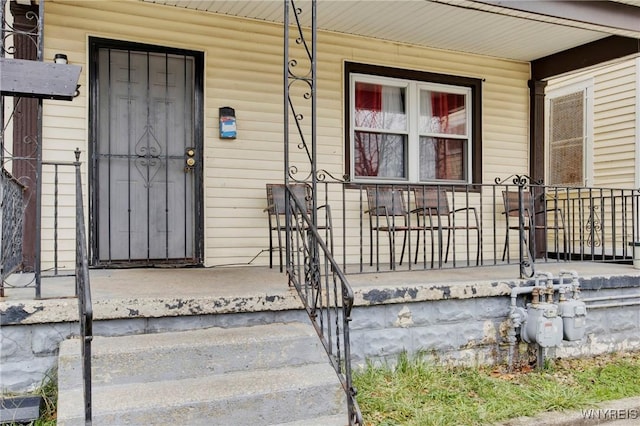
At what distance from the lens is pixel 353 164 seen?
5398 millimetres

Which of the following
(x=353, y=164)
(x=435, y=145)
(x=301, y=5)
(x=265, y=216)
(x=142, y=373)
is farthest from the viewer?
(x=435, y=145)

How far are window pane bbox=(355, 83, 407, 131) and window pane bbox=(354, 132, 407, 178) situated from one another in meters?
0.11

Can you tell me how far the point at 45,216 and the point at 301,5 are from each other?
2732mm

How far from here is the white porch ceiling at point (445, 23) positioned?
454cm

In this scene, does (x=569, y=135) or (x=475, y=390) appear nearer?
(x=475, y=390)

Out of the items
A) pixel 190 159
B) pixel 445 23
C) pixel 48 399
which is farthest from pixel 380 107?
pixel 48 399

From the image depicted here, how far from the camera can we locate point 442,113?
5898 millimetres

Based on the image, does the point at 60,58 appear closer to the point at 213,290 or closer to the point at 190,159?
the point at 190,159

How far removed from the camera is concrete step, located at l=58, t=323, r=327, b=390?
8.53 feet

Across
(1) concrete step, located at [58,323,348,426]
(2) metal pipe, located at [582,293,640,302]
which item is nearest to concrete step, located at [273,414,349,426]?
(1) concrete step, located at [58,323,348,426]

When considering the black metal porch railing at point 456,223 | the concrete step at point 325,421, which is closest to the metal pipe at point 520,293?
the black metal porch railing at point 456,223

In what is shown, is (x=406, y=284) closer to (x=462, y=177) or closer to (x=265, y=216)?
(x=265, y=216)

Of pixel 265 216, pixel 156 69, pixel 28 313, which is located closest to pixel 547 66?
pixel 265 216

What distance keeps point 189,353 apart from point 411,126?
12.3 feet
